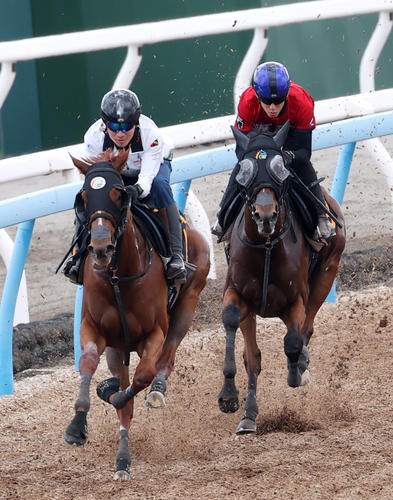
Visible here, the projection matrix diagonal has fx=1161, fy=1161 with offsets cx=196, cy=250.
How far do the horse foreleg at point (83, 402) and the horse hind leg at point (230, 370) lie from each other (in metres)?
0.82

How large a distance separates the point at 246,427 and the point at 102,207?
170cm

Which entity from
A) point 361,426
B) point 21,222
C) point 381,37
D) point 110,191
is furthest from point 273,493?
point 381,37

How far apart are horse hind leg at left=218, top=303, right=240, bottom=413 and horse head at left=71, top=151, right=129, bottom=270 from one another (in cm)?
Result: 94

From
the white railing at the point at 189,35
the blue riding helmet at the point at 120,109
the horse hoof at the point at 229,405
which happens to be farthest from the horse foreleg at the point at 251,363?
the white railing at the point at 189,35

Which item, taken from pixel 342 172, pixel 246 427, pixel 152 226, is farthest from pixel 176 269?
pixel 342 172

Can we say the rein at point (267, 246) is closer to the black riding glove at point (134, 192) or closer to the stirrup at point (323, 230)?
the stirrup at point (323, 230)

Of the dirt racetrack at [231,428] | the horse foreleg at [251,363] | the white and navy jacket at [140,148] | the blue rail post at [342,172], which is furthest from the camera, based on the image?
the blue rail post at [342,172]

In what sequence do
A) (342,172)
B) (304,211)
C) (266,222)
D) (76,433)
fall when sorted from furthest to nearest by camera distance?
1. (342,172)
2. (304,211)
3. (266,222)
4. (76,433)

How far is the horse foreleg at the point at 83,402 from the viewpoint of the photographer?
536cm

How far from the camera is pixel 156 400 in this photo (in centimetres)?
575

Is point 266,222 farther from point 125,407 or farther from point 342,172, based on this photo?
point 342,172

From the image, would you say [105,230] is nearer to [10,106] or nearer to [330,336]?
[330,336]

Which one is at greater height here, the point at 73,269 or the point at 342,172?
the point at 342,172

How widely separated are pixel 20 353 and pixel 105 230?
8.77ft
